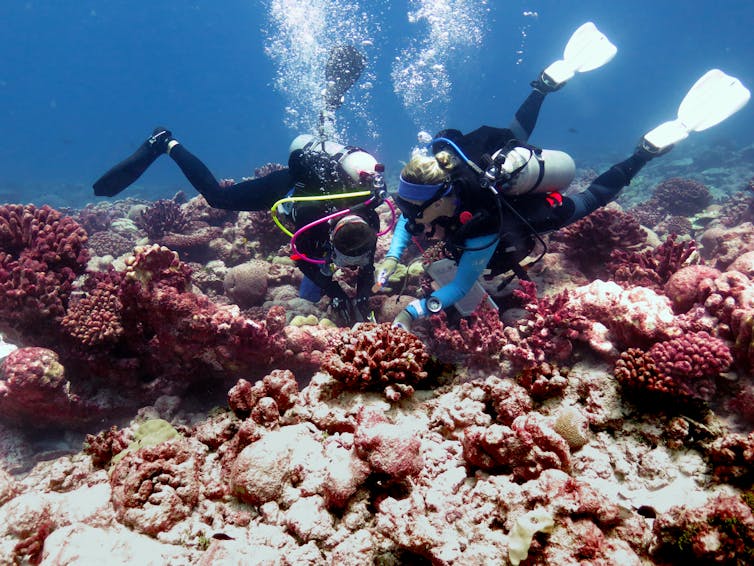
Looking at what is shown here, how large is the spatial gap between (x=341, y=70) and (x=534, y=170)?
7.39 m

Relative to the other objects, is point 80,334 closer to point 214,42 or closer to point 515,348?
point 515,348

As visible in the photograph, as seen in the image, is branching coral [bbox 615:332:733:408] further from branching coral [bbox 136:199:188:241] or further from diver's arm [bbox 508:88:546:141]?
branching coral [bbox 136:199:188:241]

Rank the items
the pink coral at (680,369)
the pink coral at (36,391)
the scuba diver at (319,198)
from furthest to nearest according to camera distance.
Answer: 1. the scuba diver at (319,198)
2. the pink coral at (36,391)
3. the pink coral at (680,369)

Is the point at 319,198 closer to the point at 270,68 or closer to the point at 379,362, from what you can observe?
the point at 379,362

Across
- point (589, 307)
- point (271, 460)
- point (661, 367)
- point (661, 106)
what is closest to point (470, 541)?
→ point (271, 460)

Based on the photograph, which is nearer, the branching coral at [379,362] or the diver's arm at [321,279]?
the branching coral at [379,362]

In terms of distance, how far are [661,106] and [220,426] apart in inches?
4501

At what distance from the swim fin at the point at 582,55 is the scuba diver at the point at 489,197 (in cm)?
210

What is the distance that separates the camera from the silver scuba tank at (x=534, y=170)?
4848 mm

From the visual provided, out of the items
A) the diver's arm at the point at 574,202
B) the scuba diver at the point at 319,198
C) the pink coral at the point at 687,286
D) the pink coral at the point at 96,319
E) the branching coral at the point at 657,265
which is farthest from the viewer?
the diver's arm at the point at 574,202

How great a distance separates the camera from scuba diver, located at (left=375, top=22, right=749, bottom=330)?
15.1 ft

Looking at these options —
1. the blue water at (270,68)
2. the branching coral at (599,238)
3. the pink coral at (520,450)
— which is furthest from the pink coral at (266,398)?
the blue water at (270,68)

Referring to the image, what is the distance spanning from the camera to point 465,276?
188 inches

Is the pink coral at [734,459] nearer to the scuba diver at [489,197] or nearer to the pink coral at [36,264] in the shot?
the scuba diver at [489,197]
